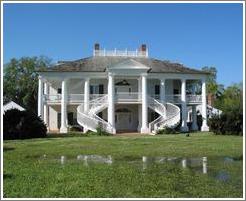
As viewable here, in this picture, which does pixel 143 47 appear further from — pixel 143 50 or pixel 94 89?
pixel 94 89

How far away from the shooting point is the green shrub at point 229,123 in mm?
36578

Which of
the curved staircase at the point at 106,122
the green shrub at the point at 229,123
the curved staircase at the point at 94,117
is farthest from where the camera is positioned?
the curved staircase at the point at 106,122

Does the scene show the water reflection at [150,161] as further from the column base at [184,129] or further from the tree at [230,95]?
the tree at [230,95]

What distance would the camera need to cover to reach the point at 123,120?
49.4 metres

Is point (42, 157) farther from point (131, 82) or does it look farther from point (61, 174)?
point (131, 82)

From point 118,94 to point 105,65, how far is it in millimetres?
4825

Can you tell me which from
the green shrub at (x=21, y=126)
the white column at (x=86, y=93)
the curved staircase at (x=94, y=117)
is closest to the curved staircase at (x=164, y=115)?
the curved staircase at (x=94, y=117)

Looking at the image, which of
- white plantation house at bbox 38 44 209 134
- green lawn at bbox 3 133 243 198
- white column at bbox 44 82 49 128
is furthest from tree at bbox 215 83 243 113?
green lawn at bbox 3 133 243 198

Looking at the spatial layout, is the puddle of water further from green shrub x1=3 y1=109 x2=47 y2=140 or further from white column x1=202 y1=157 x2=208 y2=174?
green shrub x1=3 y1=109 x2=47 y2=140

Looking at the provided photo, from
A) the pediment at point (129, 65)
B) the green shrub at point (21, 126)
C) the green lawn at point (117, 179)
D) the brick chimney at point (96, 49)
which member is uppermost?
the brick chimney at point (96, 49)

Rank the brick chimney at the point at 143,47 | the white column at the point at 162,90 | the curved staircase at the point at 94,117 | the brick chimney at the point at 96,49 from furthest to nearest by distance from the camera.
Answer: the brick chimney at the point at 143,47 → the brick chimney at the point at 96,49 → the white column at the point at 162,90 → the curved staircase at the point at 94,117

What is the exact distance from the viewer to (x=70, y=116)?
2021 inches

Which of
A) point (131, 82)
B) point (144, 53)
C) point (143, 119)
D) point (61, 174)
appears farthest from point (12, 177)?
point (144, 53)

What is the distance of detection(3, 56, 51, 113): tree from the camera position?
79.0 metres
